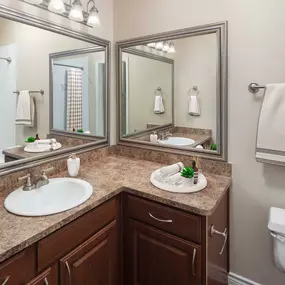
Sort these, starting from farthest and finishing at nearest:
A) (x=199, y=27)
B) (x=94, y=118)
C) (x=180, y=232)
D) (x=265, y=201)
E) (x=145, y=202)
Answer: (x=94, y=118) < (x=199, y=27) < (x=265, y=201) < (x=145, y=202) < (x=180, y=232)

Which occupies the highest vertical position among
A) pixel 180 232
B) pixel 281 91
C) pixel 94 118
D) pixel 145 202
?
pixel 281 91

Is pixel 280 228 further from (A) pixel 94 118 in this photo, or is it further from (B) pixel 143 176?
(A) pixel 94 118

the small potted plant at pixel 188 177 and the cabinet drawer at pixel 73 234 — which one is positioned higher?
the small potted plant at pixel 188 177

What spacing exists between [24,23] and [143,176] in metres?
1.20

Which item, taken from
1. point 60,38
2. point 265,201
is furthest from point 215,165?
point 60,38

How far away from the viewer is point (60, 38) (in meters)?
1.62

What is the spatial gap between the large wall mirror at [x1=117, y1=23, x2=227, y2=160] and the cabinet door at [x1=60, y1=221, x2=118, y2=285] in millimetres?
837

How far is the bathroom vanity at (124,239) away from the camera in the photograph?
3.08 ft

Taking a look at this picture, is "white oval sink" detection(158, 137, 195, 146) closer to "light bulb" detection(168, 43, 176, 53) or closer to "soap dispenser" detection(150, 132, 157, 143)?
"soap dispenser" detection(150, 132, 157, 143)

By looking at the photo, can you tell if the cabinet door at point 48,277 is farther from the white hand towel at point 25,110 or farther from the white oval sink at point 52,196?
the white hand towel at point 25,110

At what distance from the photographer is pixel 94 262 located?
4.06ft

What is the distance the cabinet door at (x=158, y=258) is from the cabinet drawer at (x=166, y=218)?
0.04 m

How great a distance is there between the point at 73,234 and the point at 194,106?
1.16 metres

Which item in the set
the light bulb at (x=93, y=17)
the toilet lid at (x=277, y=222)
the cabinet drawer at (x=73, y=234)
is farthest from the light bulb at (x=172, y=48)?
the toilet lid at (x=277, y=222)
